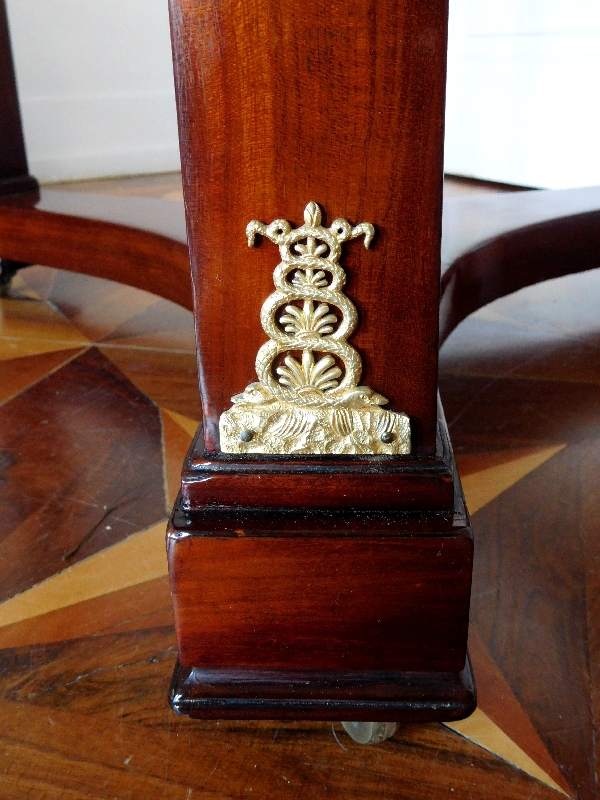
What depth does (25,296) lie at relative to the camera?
1184 mm

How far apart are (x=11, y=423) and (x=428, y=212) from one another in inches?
22.5

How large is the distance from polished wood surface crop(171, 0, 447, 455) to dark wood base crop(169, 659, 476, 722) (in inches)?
6.6

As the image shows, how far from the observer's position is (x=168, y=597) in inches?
19.9

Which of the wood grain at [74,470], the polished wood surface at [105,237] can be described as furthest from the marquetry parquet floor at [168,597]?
the polished wood surface at [105,237]

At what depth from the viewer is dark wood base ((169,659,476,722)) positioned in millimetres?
388

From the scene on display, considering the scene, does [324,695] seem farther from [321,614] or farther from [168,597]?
[168,597]

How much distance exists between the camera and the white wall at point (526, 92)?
1.55m

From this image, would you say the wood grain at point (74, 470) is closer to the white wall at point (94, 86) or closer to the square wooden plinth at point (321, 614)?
the square wooden plinth at point (321, 614)

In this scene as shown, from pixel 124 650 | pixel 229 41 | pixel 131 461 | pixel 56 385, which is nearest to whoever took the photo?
pixel 229 41

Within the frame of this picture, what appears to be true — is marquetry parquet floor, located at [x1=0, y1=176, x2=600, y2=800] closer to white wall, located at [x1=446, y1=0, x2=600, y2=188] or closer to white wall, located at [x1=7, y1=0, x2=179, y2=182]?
white wall, located at [x1=446, y1=0, x2=600, y2=188]

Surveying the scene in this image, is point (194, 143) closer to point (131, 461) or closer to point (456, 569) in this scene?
point (456, 569)

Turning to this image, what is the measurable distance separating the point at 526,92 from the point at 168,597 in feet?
5.07

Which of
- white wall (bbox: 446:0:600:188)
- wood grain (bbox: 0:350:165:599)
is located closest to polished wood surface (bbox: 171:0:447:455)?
wood grain (bbox: 0:350:165:599)

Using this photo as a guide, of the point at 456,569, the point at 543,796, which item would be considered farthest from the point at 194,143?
Answer: the point at 543,796
